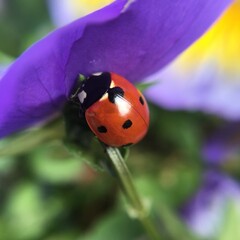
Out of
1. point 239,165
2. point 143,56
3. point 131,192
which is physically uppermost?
point 143,56

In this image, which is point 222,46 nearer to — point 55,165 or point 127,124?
point 55,165

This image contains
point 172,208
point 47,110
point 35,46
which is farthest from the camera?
point 172,208

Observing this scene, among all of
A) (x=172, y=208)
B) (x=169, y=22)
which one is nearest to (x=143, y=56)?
(x=169, y=22)

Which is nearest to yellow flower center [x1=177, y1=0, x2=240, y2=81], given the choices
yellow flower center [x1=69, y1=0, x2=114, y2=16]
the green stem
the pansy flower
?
the pansy flower

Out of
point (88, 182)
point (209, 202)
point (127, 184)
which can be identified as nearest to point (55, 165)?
point (88, 182)

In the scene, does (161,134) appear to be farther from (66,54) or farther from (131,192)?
(66,54)

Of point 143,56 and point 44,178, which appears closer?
point 143,56

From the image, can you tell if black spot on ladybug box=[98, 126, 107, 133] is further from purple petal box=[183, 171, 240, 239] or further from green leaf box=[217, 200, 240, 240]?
purple petal box=[183, 171, 240, 239]
